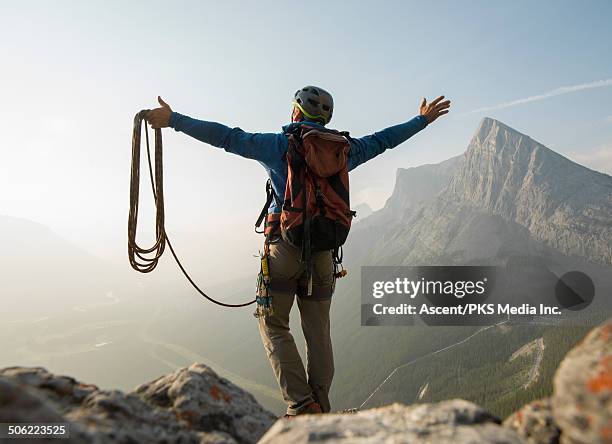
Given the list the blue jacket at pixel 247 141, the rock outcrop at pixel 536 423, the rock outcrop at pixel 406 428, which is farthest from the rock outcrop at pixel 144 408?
the blue jacket at pixel 247 141

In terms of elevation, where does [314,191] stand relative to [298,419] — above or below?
above

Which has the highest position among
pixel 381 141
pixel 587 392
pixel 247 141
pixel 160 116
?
pixel 160 116

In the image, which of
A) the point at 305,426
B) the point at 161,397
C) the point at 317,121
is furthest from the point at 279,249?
the point at 305,426

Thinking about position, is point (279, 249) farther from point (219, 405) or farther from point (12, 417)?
point (12, 417)

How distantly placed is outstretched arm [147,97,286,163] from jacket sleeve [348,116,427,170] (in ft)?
5.78

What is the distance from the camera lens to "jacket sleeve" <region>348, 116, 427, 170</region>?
7.70m

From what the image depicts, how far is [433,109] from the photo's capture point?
29.5 ft

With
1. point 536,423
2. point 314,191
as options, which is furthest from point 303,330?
point 536,423

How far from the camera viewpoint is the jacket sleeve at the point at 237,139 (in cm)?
653

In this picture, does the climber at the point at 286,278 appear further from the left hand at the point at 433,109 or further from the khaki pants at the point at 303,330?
the left hand at the point at 433,109

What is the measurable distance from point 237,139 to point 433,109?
5013mm

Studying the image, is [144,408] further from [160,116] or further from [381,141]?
[381,141]

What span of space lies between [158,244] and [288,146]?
3.78 m

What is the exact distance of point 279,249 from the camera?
6.58 meters
